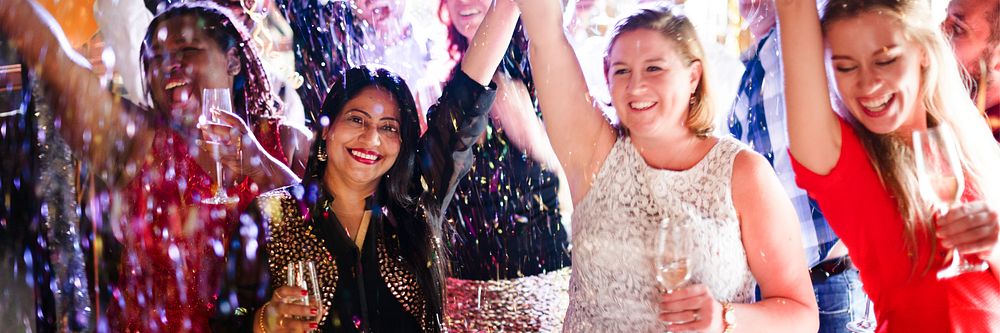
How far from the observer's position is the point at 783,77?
1972 mm

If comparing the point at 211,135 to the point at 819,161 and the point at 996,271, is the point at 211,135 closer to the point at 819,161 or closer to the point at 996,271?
the point at 819,161

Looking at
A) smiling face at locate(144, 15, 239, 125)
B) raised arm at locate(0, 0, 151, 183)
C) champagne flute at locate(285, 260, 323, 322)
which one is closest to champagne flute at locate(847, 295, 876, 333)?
champagne flute at locate(285, 260, 323, 322)

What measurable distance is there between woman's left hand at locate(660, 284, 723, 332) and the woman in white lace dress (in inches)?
4.7

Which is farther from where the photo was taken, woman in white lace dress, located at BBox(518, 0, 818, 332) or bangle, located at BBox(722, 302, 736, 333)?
woman in white lace dress, located at BBox(518, 0, 818, 332)

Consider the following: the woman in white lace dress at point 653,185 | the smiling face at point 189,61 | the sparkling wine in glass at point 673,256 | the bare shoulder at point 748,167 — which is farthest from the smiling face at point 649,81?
the smiling face at point 189,61

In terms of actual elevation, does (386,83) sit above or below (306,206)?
above

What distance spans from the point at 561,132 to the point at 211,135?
79cm

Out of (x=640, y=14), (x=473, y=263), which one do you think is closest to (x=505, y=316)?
(x=473, y=263)

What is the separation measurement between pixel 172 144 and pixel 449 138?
2.42ft

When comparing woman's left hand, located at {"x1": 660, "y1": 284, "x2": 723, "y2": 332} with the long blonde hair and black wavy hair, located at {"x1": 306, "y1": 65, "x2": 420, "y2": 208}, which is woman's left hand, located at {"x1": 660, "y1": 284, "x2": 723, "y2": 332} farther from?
black wavy hair, located at {"x1": 306, "y1": 65, "x2": 420, "y2": 208}

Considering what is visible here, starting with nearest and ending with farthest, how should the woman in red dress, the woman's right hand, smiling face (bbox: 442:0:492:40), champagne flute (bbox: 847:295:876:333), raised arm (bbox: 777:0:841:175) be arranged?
the woman's right hand, raised arm (bbox: 777:0:841:175), champagne flute (bbox: 847:295:876:333), smiling face (bbox: 442:0:492:40), the woman in red dress

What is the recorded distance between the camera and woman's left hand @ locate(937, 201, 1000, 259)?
1.79m

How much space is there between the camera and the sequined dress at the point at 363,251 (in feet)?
6.90

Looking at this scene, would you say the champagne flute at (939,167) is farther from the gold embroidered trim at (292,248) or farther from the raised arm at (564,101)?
the gold embroidered trim at (292,248)
